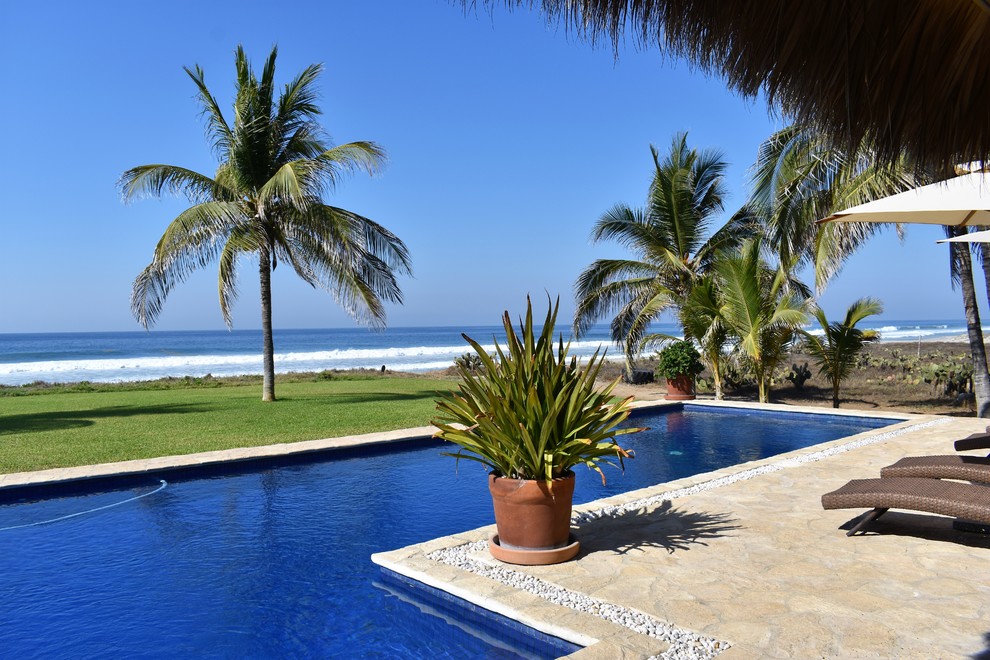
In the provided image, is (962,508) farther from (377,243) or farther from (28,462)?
(377,243)

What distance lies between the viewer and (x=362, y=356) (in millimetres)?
48812

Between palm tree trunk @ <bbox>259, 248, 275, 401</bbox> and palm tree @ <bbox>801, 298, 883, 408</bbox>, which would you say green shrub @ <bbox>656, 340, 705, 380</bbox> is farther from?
palm tree trunk @ <bbox>259, 248, 275, 401</bbox>

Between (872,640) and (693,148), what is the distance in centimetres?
1425

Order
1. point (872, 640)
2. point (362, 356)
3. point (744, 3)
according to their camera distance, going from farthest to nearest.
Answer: point (362, 356) < point (872, 640) < point (744, 3)

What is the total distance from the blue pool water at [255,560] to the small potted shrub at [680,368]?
5.29 meters

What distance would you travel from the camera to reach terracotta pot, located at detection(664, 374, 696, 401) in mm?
14438

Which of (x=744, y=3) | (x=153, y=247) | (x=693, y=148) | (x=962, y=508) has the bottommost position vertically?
(x=962, y=508)

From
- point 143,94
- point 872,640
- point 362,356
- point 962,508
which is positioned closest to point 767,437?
point 962,508

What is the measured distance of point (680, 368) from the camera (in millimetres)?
14320

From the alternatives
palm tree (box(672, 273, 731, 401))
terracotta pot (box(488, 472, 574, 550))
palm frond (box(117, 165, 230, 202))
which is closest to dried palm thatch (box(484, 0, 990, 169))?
terracotta pot (box(488, 472, 574, 550))

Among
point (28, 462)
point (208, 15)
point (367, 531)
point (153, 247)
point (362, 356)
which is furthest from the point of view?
point (362, 356)

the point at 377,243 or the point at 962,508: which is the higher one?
the point at 377,243

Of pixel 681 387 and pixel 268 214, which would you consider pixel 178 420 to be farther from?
pixel 681 387

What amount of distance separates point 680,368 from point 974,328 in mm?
5063
